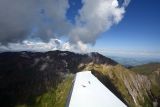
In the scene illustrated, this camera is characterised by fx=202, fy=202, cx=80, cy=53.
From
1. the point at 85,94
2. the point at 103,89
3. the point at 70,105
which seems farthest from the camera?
the point at 103,89

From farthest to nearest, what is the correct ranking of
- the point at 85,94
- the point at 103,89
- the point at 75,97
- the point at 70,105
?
the point at 103,89, the point at 85,94, the point at 75,97, the point at 70,105

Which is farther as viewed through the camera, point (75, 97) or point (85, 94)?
point (85, 94)

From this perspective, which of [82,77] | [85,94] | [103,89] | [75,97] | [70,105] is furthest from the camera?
[82,77]

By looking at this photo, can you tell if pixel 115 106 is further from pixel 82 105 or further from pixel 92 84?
pixel 92 84

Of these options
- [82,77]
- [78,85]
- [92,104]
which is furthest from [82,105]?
[82,77]

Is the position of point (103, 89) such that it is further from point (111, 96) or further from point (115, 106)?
point (115, 106)

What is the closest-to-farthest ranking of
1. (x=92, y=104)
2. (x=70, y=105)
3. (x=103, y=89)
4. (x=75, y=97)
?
(x=70, y=105) < (x=92, y=104) < (x=75, y=97) < (x=103, y=89)

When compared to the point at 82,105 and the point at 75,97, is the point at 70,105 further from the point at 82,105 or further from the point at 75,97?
the point at 75,97

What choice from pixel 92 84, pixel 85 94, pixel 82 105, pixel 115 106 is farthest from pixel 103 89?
pixel 82 105

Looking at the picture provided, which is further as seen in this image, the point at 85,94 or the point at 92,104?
the point at 85,94
